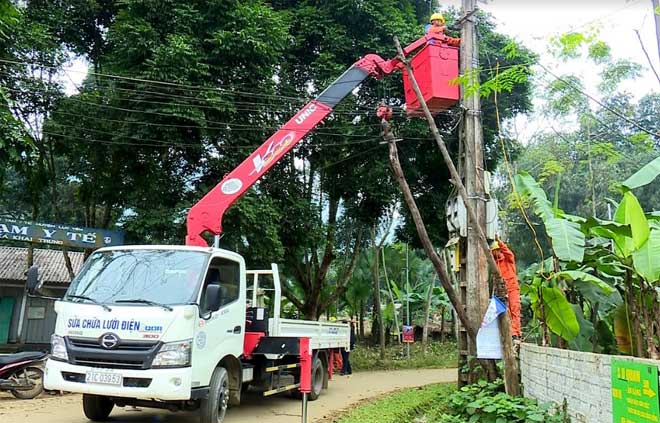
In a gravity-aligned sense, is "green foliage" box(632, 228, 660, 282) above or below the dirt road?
above

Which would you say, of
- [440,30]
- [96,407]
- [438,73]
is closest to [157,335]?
[96,407]

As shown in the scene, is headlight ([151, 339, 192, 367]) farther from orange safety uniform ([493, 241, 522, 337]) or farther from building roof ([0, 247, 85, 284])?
building roof ([0, 247, 85, 284])

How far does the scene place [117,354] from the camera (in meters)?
6.35

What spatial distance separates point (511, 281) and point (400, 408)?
2.96 meters

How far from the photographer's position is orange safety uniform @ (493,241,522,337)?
8.55m

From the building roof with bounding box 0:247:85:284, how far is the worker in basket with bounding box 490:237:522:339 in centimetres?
1527

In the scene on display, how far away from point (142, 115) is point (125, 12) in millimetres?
2463

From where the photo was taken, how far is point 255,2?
1353 cm

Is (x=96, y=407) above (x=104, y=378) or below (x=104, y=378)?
below

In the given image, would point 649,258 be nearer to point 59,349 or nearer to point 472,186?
point 472,186

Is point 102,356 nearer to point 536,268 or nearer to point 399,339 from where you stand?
point 536,268

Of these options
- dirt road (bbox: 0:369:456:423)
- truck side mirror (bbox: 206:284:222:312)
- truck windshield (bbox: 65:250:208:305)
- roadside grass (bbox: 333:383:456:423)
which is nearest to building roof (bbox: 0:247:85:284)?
dirt road (bbox: 0:369:456:423)

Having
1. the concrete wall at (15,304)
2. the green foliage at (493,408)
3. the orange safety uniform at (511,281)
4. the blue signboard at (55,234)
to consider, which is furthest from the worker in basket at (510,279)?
the concrete wall at (15,304)

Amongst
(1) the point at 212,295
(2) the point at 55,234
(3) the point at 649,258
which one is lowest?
(1) the point at 212,295
